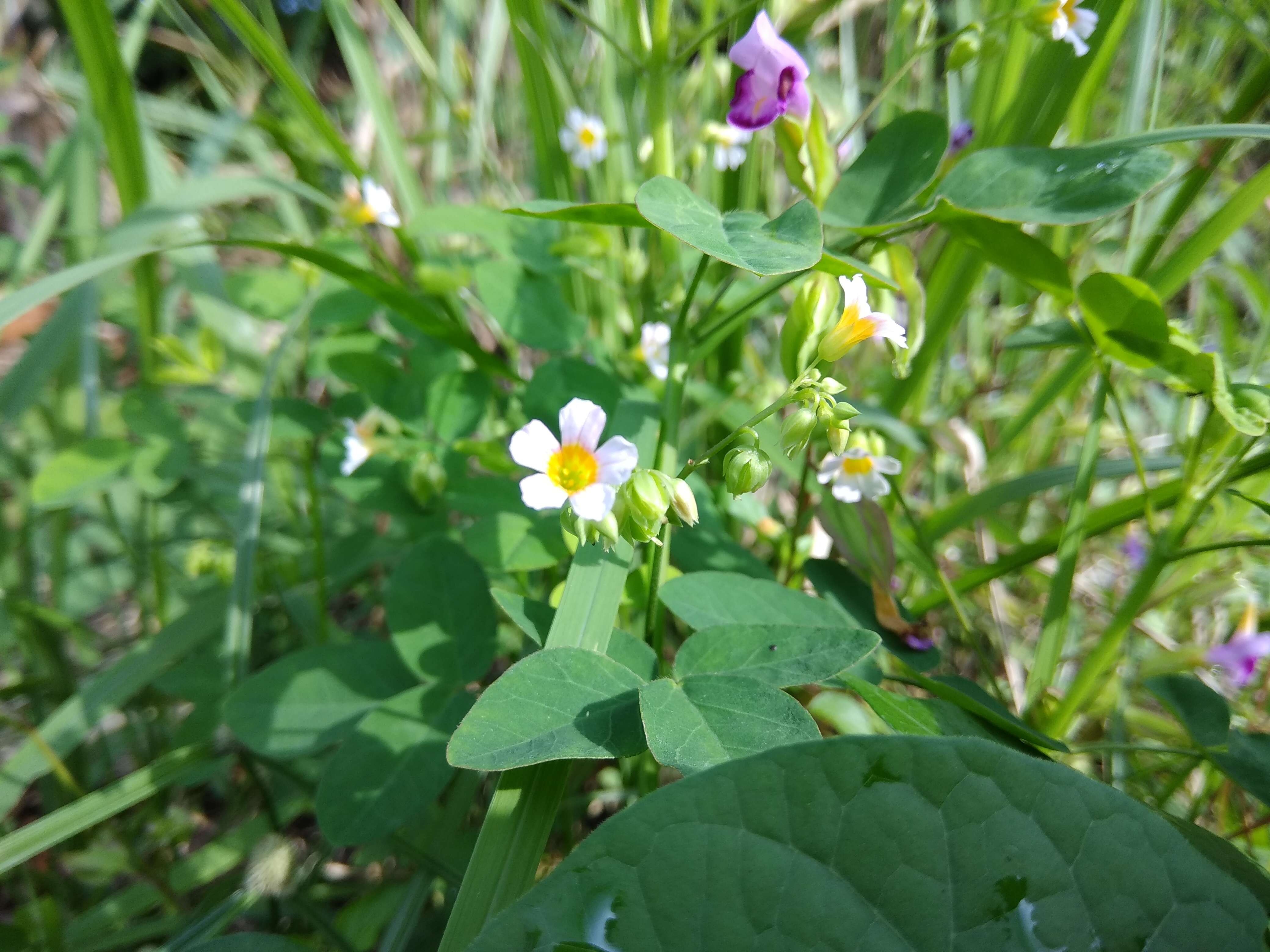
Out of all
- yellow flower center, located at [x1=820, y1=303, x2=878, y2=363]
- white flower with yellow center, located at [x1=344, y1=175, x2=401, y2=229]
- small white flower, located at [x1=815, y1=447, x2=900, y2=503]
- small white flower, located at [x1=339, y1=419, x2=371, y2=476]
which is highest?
white flower with yellow center, located at [x1=344, y1=175, x2=401, y2=229]

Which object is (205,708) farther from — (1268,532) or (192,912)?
(1268,532)

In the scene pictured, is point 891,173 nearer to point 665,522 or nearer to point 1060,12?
point 1060,12

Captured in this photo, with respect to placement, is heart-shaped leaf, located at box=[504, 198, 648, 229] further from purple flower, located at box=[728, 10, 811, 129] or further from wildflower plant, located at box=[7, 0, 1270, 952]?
purple flower, located at box=[728, 10, 811, 129]

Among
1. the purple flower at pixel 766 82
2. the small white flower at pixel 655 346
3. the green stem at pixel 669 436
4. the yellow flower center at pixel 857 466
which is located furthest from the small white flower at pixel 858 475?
the purple flower at pixel 766 82

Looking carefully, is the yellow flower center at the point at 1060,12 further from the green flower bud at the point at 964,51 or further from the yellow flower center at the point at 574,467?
the yellow flower center at the point at 574,467

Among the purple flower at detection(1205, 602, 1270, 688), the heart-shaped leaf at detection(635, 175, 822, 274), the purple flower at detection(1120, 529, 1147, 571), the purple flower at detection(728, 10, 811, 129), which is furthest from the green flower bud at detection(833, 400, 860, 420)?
the purple flower at detection(1120, 529, 1147, 571)

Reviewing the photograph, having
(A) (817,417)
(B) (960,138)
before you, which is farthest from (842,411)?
(B) (960,138)
